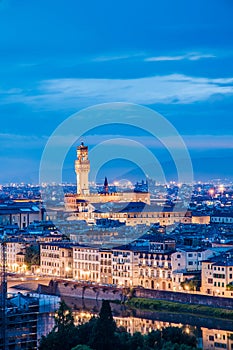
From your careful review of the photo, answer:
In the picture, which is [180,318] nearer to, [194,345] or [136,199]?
[194,345]

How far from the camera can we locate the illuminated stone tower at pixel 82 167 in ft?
145

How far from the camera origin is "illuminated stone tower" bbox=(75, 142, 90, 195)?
44156 millimetres

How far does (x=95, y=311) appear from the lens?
1994 centimetres

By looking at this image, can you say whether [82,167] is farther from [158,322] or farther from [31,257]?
[158,322]

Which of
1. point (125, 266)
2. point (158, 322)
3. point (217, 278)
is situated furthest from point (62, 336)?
point (125, 266)

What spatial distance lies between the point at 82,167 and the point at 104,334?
1189 inches

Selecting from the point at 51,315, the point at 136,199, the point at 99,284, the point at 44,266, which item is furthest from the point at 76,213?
the point at 51,315

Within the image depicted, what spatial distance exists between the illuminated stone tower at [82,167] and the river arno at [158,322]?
2327cm

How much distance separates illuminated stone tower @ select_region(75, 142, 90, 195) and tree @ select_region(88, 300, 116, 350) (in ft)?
97.3

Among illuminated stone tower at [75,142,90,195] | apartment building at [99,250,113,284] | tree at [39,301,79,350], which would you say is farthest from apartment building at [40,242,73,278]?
illuminated stone tower at [75,142,90,195]

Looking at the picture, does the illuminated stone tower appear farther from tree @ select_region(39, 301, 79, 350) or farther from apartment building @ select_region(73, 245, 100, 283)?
tree @ select_region(39, 301, 79, 350)

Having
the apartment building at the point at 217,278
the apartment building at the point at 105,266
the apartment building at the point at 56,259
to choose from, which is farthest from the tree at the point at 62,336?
the apartment building at the point at 56,259

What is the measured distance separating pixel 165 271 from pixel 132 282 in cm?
99

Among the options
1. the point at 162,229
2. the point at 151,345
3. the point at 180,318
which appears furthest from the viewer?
the point at 162,229
